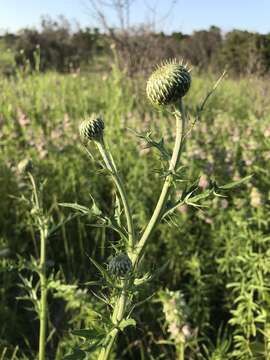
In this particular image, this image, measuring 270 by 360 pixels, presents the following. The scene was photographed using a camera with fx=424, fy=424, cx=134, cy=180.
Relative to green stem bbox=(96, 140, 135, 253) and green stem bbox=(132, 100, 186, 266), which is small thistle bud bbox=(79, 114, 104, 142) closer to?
green stem bbox=(96, 140, 135, 253)

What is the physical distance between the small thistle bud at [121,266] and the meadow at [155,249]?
0.68m

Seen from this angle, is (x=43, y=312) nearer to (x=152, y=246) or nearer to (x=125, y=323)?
(x=125, y=323)

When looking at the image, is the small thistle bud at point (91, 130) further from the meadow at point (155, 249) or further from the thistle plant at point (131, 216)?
the meadow at point (155, 249)

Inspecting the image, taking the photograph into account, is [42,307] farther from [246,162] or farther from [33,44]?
[33,44]

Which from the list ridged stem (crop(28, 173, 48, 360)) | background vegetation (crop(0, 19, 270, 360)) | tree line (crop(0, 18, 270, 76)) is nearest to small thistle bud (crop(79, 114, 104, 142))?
background vegetation (crop(0, 19, 270, 360))

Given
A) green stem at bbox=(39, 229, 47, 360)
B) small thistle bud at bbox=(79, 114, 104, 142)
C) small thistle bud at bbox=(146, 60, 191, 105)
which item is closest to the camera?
small thistle bud at bbox=(146, 60, 191, 105)

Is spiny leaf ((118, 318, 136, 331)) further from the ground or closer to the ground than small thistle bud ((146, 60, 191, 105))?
closer to the ground

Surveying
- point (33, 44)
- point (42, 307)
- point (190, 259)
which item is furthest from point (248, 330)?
point (33, 44)

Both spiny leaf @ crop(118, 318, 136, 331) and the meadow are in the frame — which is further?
the meadow

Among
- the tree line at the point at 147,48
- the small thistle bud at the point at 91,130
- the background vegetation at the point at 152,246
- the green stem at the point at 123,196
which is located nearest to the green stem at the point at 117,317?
the green stem at the point at 123,196

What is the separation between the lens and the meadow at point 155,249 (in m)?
2.20

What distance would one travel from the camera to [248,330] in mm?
2162

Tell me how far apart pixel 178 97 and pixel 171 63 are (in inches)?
6.6

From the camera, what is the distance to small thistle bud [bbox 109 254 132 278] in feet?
3.36
